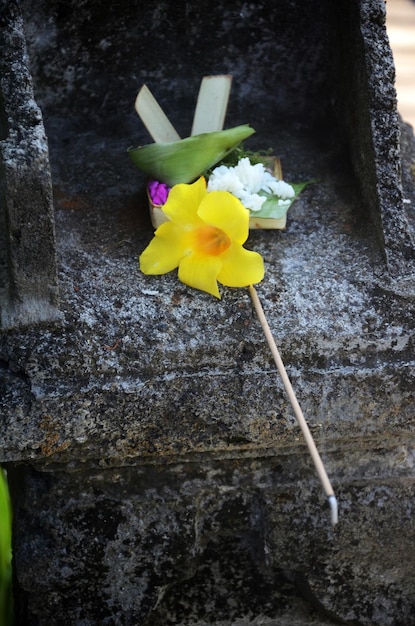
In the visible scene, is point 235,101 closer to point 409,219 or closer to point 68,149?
point 68,149

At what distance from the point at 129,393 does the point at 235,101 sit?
818 millimetres

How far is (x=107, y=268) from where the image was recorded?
146 centimetres

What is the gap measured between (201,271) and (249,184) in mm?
218

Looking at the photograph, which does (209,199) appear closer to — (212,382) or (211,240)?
(211,240)

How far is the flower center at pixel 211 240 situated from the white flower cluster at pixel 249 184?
0.11 m

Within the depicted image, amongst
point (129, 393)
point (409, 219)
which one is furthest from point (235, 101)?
point (129, 393)

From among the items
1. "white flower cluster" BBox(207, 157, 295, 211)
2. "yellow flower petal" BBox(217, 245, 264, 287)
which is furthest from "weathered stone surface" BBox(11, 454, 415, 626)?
"white flower cluster" BBox(207, 157, 295, 211)

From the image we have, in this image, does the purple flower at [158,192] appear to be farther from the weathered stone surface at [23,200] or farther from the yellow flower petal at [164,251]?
the weathered stone surface at [23,200]

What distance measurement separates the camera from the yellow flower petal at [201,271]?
54.2 inches

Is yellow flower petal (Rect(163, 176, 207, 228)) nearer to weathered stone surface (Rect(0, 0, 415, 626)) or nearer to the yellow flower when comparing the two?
the yellow flower

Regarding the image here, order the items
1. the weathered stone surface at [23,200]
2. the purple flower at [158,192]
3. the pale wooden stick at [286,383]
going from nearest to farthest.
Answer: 1. the pale wooden stick at [286,383]
2. the weathered stone surface at [23,200]
3. the purple flower at [158,192]

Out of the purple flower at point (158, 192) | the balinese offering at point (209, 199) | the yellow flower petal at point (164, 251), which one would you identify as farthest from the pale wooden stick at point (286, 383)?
the purple flower at point (158, 192)

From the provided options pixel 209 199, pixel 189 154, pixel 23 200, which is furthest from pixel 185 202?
pixel 23 200

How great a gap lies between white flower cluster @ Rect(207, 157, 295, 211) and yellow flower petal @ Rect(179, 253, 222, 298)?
15cm
